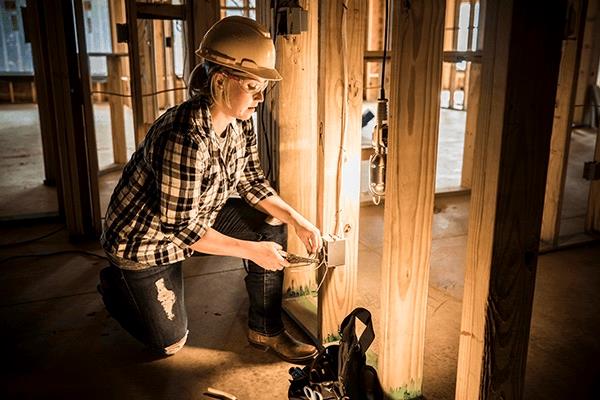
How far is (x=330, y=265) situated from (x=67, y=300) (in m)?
1.31

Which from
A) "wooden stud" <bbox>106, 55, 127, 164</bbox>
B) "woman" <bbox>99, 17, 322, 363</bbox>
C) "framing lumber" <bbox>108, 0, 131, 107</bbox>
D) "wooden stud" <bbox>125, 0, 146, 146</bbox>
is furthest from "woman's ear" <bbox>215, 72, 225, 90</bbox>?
"framing lumber" <bbox>108, 0, 131, 107</bbox>

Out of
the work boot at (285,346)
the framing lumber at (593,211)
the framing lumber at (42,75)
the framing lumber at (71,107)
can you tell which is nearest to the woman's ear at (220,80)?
the work boot at (285,346)

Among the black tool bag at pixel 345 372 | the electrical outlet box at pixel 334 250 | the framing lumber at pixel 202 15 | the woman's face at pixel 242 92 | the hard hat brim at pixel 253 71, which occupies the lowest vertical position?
the black tool bag at pixel 345 372

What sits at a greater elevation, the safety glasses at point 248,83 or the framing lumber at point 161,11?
the framing lumber at point 161,11

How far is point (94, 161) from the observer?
328cm

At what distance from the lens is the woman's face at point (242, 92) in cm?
171

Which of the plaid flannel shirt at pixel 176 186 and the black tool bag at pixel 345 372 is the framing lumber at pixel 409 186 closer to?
the black tool bag at pixel 345 372

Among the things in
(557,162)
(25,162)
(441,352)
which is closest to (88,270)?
(441,352)

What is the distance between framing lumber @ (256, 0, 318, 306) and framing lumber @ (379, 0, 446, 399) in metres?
0.62

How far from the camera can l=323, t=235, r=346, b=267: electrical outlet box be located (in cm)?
200

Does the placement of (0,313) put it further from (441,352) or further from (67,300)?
(441,352)

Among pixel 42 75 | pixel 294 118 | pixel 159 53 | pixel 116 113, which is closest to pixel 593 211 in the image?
pixel 294 118

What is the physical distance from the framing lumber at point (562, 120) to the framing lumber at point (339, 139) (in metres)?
1.47

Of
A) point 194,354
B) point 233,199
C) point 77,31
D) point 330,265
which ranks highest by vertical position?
point 77,31
